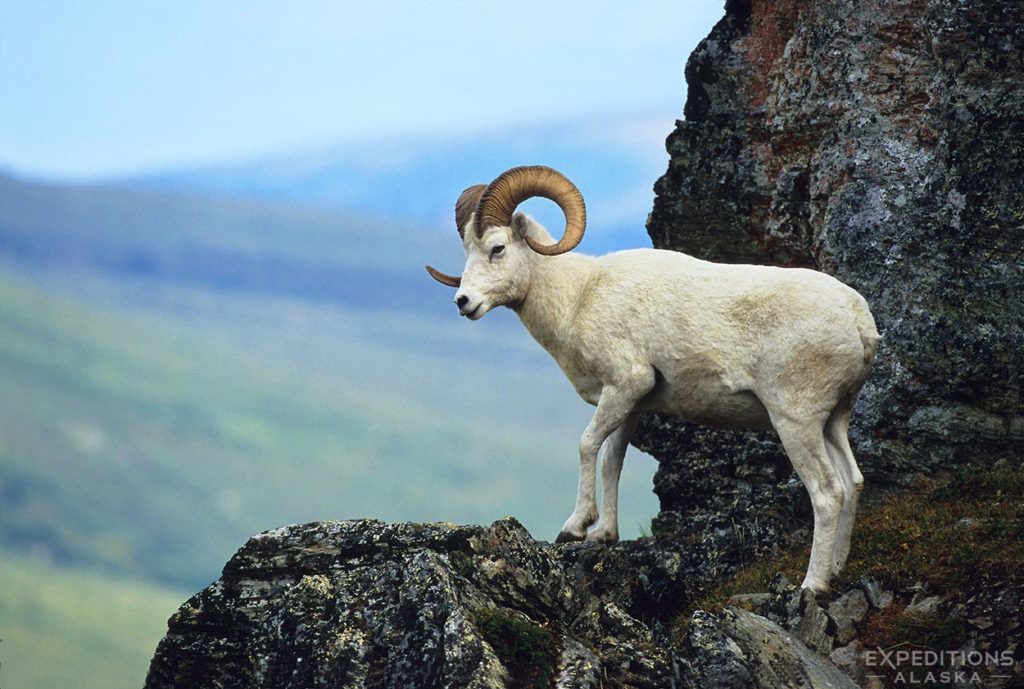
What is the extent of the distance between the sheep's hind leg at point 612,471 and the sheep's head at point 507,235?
192 cm

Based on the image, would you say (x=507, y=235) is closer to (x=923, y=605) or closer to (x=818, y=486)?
(x=818, y=486)

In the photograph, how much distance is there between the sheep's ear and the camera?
16641 mm

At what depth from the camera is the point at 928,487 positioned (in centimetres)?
1822

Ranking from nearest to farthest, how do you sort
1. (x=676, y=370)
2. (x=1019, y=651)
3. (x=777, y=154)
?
(x=1019, y=651) → (x=676, y=370) → (x=777, y=154)

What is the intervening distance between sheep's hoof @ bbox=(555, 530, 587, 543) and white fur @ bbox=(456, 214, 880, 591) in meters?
0.02

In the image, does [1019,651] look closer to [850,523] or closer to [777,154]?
[850,523]

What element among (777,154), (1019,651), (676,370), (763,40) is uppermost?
(763,40)

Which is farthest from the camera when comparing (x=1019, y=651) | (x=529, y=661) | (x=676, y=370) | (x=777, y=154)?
(x=777, y=154)

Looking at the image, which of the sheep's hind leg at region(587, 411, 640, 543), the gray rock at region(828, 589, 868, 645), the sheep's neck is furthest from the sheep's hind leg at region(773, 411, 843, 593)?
the sheep's neck

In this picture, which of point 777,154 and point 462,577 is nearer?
point 462,577

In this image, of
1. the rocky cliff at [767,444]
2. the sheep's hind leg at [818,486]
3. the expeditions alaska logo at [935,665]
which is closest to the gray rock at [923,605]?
the rocky cliff at [767,444]

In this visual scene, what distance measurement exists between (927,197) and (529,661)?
9834 millimetres

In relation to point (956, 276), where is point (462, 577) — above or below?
below

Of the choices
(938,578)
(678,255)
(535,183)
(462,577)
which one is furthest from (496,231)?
(938,578)
